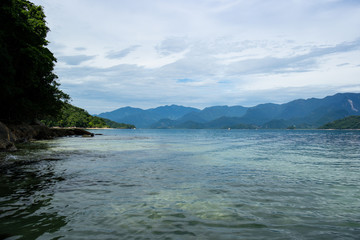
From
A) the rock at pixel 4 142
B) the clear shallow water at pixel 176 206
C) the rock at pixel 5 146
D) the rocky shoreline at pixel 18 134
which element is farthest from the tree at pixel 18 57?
the clear shallow water at pixel 176 206

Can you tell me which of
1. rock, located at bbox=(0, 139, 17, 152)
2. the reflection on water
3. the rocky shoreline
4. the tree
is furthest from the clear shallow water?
the tree

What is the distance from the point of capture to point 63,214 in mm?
8109

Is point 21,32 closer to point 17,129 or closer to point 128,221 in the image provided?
point 17,129

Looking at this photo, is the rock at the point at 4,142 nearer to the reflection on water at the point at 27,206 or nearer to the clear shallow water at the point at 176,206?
the clear shallow water at the point at 176,206

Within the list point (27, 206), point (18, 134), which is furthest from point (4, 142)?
point (27, 206)

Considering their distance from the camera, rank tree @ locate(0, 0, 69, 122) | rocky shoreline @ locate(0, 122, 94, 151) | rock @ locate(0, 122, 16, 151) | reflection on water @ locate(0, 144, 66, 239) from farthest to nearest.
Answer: tree @ locate(0, 0, 69, 122)
rocky shoreline @ locate(0, 122, 94, 151)
rock @ locate(0, 122, 16, 151)
reflection on water @ locate(0, 144, 66, 239)

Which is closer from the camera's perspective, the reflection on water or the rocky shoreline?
the reflection on water

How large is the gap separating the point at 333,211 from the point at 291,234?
3.49 metres

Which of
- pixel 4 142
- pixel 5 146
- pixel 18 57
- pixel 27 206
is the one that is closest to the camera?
pixel 27 206

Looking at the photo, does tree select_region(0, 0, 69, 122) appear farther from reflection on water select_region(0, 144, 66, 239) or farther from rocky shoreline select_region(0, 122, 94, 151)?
reflection on water select_region(0, 144, 66, 239)

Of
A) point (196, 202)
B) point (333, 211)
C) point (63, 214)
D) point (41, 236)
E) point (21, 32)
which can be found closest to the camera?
point (41, 236)

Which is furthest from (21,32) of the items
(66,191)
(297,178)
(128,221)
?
(297,178)

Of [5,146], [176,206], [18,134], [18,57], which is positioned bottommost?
[176,206]

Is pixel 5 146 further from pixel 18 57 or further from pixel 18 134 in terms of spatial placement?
pixel 18 134
